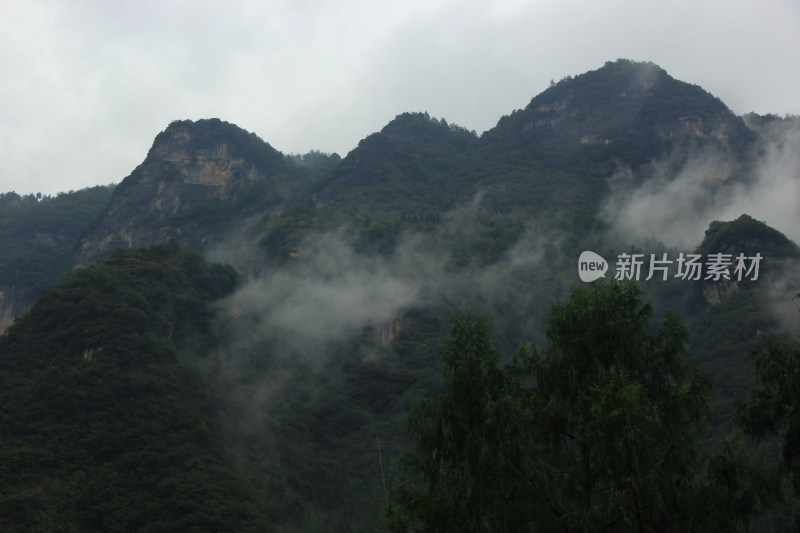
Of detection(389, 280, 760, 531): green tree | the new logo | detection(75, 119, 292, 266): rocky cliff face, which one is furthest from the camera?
detection(75, 119, 292, 266): rocky cliff face

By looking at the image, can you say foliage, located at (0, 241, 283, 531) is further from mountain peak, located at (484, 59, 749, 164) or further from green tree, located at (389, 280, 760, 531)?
mountain peak, located at (484, 59, 749, 164)

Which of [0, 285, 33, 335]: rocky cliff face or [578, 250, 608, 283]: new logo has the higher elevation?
[578, 250, 608, 283]: new logo

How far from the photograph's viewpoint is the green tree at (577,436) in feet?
32.6

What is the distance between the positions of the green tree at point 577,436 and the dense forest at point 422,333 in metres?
0.05

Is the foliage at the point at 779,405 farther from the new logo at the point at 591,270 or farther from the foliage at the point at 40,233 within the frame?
the foliage at the point at 40,233

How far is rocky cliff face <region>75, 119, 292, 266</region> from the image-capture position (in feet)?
427

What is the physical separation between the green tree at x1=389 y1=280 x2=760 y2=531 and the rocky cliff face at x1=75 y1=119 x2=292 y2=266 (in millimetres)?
124923

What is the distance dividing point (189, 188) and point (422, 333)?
77.5 meters

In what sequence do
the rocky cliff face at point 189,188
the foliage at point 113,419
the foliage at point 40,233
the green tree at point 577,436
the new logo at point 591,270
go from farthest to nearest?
the rocky cliff face at point 189,188 → the foliage at point 40,233 → the foliage at point 113,419 → the new logo at point 591,270 → the green tree at point 577,436

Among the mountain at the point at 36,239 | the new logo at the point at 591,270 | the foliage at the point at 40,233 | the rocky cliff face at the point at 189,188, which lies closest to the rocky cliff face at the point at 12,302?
the mountain at the point at 36,239

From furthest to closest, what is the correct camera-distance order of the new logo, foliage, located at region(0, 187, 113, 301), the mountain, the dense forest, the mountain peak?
the mountain peak
foliage, located at region(0, 187, 113, 301)
the mountain
the new logo
the dense forest

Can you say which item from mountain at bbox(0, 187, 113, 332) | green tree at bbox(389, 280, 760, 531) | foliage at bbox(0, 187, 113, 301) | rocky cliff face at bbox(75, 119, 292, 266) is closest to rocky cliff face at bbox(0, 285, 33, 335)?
mountain at bbox(0, 187, 113, 332)

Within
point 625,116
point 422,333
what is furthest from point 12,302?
point 625,116

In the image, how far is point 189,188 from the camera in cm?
14138
